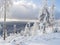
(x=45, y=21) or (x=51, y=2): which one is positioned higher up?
(x=51, y=2)

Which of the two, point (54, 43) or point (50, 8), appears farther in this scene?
point (50, 8)

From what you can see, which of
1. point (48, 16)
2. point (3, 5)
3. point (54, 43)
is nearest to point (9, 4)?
point (3, 5)

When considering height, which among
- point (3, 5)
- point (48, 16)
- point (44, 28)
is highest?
point (3, 5)

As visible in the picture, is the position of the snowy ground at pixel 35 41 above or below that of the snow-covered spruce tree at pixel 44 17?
below

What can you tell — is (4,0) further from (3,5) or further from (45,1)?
(45,1)

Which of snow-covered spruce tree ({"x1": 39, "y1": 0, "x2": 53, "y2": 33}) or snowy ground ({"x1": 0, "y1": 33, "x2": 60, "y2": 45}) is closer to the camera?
snowy ground ({"x1": 0, "y1": 33, "x2": 60, "y2": 45})

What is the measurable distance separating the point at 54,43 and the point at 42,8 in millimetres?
15993

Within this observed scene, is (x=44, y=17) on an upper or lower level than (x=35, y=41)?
upper

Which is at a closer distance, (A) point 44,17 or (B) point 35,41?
(B) point 35,41

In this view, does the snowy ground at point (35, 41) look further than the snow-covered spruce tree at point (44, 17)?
No

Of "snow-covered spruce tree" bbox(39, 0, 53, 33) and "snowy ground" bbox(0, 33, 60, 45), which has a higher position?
"snow-covered spruce tree" bbox(39, 0, 53, 33)

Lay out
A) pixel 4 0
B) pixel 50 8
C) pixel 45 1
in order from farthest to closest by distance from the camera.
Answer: pixel 50 8, pixel 45 1, pixel 4 0

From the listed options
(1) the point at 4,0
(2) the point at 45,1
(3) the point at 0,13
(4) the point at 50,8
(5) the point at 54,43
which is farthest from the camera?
(4) the point at 50,8

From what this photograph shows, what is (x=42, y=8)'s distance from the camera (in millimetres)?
31859
